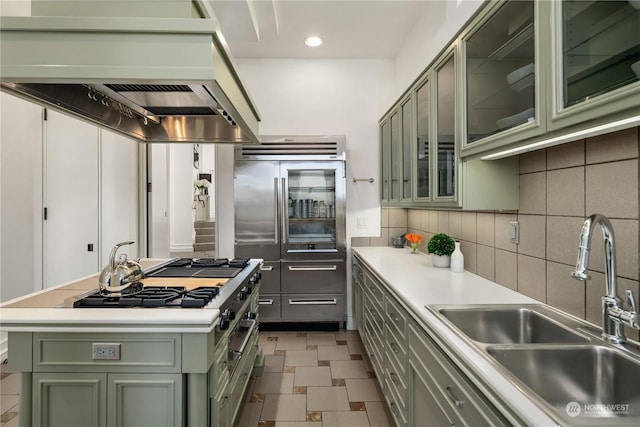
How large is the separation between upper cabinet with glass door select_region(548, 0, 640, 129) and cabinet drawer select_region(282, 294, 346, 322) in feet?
9.08

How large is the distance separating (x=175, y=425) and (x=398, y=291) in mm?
1150

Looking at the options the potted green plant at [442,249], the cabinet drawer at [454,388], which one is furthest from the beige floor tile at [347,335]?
the cabinet drawer at [454,388]

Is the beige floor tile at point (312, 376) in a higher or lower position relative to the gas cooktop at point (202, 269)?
lower

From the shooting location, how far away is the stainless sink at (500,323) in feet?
4.49

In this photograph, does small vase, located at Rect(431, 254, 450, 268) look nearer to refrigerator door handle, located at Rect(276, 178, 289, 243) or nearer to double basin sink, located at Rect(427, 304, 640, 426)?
double basin sink, located at Rect(427, 304, 640, 426)

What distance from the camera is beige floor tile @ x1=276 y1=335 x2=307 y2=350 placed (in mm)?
3113

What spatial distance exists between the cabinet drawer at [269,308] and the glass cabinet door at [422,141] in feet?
6.20

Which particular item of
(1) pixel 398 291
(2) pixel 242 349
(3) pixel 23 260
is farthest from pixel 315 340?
(3) pixel 23 260

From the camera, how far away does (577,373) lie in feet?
3.38

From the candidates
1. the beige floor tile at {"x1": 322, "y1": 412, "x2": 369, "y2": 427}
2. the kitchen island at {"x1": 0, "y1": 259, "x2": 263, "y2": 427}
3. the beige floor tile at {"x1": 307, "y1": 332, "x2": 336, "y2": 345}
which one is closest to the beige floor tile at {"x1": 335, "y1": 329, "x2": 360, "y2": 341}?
the beige floor tile at {"x1": 307, "y1": 332, "x2": 336, "y2": 345}

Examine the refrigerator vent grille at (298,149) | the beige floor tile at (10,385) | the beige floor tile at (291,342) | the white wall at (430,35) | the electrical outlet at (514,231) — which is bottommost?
the beige floor tile at (291,342)

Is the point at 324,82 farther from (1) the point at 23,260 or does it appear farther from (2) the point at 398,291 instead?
(1) the point at 23,260

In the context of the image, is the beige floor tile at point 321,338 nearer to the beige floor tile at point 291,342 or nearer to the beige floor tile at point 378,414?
the beige floor tile at point 291,342

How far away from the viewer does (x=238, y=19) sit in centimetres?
279
